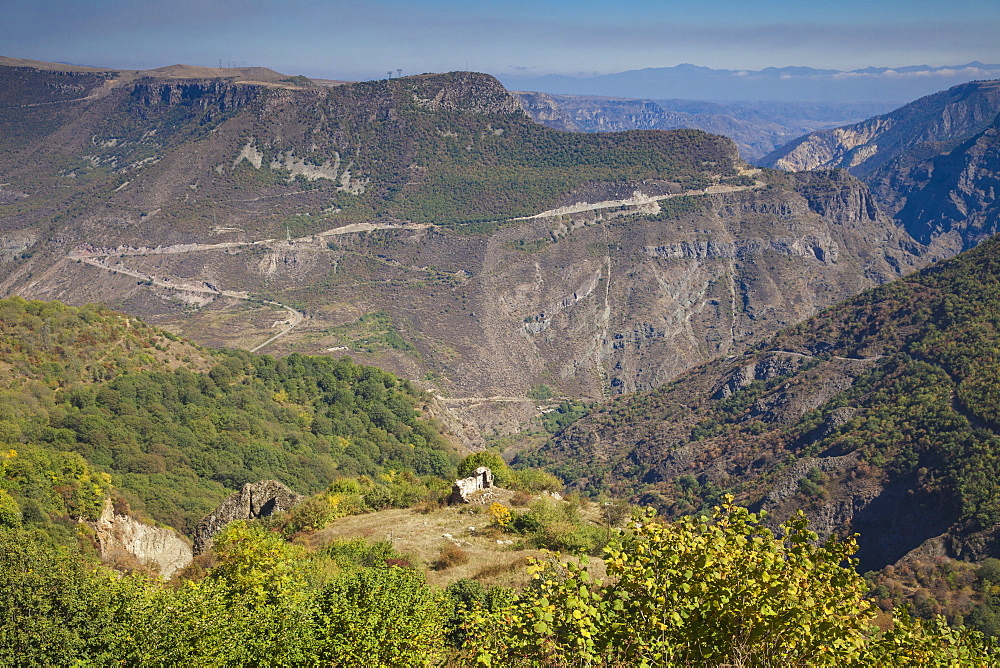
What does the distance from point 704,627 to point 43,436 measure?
50814 millimetres

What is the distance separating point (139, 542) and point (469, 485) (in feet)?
54.2

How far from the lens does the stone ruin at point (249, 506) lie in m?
36.9

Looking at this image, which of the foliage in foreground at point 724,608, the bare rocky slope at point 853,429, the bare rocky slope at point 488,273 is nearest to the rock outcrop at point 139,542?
the foliage in foreground at point 724,608

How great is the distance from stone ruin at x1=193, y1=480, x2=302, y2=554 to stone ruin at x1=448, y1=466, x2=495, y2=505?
8.83 m

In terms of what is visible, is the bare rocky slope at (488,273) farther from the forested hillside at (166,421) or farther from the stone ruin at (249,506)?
the stone ruin at (249,506)

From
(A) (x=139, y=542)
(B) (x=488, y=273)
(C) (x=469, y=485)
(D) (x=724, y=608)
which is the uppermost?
(D) (x=724, y=608)

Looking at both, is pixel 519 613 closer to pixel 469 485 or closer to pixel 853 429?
pixel 469 485

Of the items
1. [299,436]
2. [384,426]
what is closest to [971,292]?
[384,426]

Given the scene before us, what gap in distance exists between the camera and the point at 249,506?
3794 centimetres

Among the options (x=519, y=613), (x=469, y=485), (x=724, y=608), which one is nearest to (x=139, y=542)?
(x=469, y=485)

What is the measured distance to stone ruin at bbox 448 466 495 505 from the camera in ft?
121

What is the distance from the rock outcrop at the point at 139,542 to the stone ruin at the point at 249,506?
1297mm

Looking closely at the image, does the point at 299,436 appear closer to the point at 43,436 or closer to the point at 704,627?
the point at 43,436

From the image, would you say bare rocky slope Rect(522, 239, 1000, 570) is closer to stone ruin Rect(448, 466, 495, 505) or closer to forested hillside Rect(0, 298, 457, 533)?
stone ruin Rect(448, 466, 495, 505)
